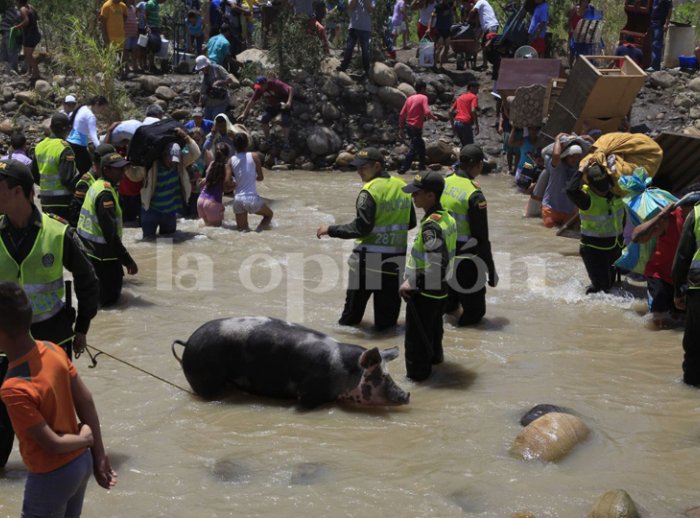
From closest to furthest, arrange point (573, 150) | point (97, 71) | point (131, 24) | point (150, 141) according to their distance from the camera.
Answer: point (573, 150), point (150, 141), point (97, 71), point (131, 24)

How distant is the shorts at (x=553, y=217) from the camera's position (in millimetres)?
13102

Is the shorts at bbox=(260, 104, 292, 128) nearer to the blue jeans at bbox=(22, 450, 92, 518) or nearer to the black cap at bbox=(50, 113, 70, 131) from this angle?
the black cap at bbox=(50, 113, 70, 131)

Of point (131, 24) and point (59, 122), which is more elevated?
point (131, 24)

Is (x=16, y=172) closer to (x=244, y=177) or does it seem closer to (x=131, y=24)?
(x=244, y=177)

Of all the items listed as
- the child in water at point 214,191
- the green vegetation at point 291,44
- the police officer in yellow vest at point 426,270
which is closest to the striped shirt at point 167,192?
the child in water at point 214,191

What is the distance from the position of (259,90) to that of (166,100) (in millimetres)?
2732

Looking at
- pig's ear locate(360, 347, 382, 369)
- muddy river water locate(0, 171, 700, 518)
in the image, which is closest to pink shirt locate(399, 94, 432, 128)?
muddy river water locate(0, 171, 700, 518)

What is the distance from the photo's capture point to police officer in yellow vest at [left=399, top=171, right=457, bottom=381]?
7242 millimetres

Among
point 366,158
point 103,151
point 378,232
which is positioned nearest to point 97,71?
point 103,151

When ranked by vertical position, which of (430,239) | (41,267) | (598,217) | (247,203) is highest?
(41,267)

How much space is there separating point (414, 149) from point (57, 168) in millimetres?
8508

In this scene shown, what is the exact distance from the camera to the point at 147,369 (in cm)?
810

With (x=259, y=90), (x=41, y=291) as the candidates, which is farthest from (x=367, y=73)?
(x=41, y=291)

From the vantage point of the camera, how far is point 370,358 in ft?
22.1
